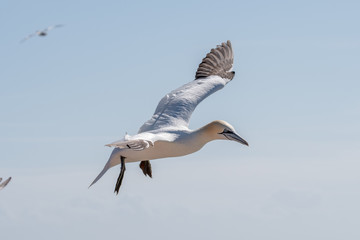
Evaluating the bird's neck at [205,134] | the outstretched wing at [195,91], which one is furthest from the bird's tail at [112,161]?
the bird's neck at [205,134]

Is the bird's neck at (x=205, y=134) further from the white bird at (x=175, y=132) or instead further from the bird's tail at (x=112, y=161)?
the bird's tail at (x=112, y=161)

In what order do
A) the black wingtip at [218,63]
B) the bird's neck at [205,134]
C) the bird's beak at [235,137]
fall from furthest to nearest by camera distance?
the black wingtip at [218,63] → the bird's beak at [235,137] → the bird's neck at [205,134]

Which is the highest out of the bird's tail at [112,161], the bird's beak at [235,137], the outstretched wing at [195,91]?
the outstretched wing at [195,91]

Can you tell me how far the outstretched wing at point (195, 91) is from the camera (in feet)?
77.1

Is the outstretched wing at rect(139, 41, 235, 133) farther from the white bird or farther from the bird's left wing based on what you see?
the bird's left wing

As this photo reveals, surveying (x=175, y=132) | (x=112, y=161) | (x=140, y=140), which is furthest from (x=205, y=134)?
(x=140, y=140)

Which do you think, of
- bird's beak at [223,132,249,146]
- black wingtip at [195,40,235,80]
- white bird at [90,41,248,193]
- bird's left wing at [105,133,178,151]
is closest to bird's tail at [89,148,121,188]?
white bird at [90,41,248,193]

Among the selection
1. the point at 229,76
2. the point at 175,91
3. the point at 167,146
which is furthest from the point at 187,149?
the point at 229,76

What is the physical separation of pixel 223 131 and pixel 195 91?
3524 mm

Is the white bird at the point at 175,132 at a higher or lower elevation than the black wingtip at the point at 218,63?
lower

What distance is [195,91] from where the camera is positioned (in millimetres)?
25422

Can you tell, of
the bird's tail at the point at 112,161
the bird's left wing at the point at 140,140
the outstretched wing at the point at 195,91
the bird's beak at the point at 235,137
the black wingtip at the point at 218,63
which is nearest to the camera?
the bird's left wing at the point at 140,140

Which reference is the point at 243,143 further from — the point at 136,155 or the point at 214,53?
the point at 214,53

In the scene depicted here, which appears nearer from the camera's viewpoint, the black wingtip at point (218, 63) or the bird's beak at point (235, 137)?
the bird's beak at point (235, 137)
